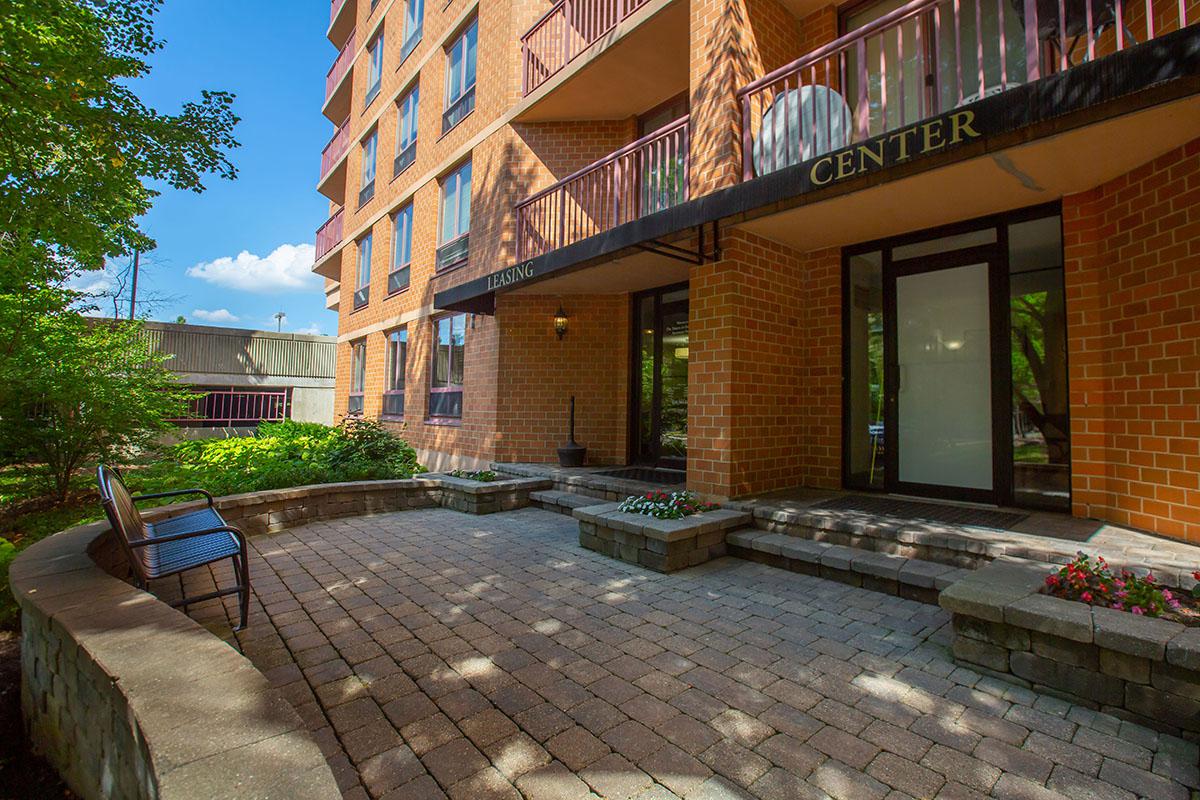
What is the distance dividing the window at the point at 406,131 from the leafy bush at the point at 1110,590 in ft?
48.2

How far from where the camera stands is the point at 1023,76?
519cm

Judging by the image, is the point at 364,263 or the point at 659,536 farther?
the point at 364,263

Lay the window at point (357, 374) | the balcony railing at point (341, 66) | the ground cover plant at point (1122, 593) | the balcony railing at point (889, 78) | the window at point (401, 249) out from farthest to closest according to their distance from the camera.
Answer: the balcony railing at point (341, 66)
the window at point (357, 374)
the window at point (401, 249)
the balcony railing at point (889, 78)
the ground cover plant at point (1122, 593)

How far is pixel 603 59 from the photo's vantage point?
25.6ft

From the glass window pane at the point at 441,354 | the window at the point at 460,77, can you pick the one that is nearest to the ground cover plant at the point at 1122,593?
the glass window pane at the point at 441,354

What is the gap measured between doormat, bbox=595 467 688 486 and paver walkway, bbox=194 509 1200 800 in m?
2.87

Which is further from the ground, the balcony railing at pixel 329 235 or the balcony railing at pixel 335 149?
the balcony railing at pixel 335 149

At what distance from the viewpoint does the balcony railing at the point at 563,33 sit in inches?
327

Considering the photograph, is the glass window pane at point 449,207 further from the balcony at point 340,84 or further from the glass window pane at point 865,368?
the balcony at point 340,84

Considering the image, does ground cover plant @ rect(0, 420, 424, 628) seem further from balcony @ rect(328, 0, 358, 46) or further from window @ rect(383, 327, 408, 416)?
balcony @ rect(328, 0, 358, 46)

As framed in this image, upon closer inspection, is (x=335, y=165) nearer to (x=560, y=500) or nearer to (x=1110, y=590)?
(x=560, y=500)

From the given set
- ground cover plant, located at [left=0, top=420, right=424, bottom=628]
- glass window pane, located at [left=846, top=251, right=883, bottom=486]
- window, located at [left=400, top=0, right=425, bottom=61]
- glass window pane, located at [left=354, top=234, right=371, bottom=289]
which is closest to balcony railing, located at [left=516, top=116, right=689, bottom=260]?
glass window pane, located at [left=846, top=251, right=883, bottom=486]

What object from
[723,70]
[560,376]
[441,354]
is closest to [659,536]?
[723,70]

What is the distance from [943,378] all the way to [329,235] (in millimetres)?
20842
